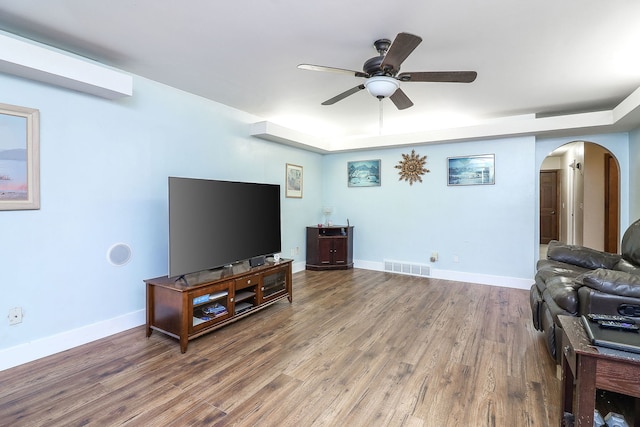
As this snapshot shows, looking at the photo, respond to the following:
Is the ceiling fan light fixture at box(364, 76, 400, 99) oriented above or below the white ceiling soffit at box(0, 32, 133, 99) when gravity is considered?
below

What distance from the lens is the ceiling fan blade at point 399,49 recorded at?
5.69 feet

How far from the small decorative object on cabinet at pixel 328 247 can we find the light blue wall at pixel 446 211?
383mm

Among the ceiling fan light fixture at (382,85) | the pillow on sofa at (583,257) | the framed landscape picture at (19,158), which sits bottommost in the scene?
the pillow on sofa at (583,257)

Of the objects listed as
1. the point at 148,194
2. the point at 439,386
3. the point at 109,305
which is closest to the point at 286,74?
the point at 148,194

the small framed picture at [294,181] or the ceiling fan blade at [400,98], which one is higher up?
the ceiling fan blade at [400,98]

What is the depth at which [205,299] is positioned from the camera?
266 centimetres

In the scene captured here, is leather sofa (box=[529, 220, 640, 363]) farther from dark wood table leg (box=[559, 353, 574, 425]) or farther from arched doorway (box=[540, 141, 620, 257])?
arched doorway (box=[540, 141, 620, 257])

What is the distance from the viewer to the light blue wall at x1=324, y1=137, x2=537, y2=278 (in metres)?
4.33

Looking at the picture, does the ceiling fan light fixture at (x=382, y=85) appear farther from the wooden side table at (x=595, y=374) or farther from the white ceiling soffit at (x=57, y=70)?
the white ceiling soffit at (x=57, y=70)

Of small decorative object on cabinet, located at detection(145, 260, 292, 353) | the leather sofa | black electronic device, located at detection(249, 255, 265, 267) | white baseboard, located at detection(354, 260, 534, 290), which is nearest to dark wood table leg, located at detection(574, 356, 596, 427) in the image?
the leather sofa

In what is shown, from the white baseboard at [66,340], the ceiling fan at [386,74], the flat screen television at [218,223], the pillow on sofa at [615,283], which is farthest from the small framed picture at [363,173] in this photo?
the white baseboard at [66,340]

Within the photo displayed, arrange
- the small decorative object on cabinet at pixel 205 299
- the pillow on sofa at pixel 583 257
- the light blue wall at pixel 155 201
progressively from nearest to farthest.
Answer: the light blue wall at pixel 155 201
the small decorative object on cabinet at pixel 205 299
the pillow on sofa at pixel 583 257

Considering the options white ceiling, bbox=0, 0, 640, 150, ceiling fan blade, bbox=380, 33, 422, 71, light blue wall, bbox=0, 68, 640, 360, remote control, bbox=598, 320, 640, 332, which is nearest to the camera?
remote control, bbox=598, 320, 640, 332

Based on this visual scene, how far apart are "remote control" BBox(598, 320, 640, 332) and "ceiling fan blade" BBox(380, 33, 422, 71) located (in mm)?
1672
